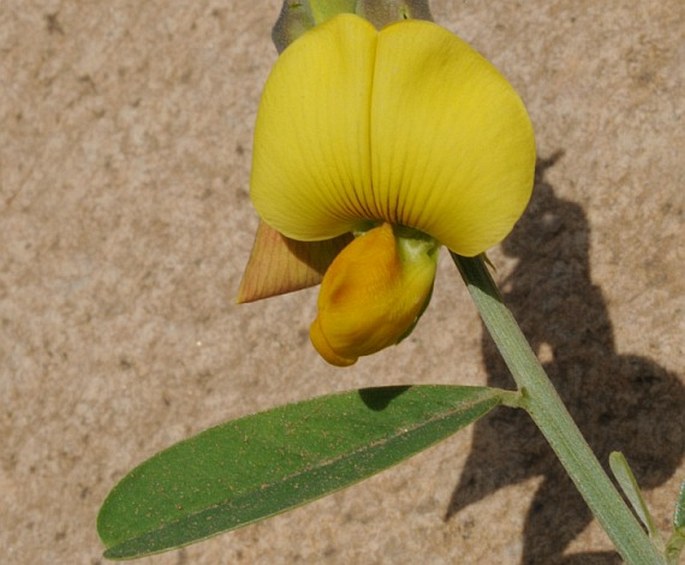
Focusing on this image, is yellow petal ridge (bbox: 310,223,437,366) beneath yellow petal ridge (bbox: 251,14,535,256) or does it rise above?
beneath

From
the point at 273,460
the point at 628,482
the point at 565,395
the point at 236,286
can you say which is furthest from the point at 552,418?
the point at 236,286

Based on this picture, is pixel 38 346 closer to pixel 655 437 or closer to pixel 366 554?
pixel 366 554

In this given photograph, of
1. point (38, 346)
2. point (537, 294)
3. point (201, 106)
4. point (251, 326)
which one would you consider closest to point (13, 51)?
point (201, 106)

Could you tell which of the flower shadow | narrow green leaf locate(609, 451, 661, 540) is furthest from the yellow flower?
the flower shadow

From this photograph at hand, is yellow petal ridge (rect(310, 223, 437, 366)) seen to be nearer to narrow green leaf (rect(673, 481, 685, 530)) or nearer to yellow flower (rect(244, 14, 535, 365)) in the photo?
yellow flower (rect(244, 14, 535, 365))

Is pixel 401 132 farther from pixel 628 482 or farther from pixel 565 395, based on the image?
pixel 565 395

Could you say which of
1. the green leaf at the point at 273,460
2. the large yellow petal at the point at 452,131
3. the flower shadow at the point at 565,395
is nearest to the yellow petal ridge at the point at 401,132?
the large yellow petal at the point at 452,131

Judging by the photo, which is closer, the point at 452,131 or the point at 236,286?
the point at 452,131
